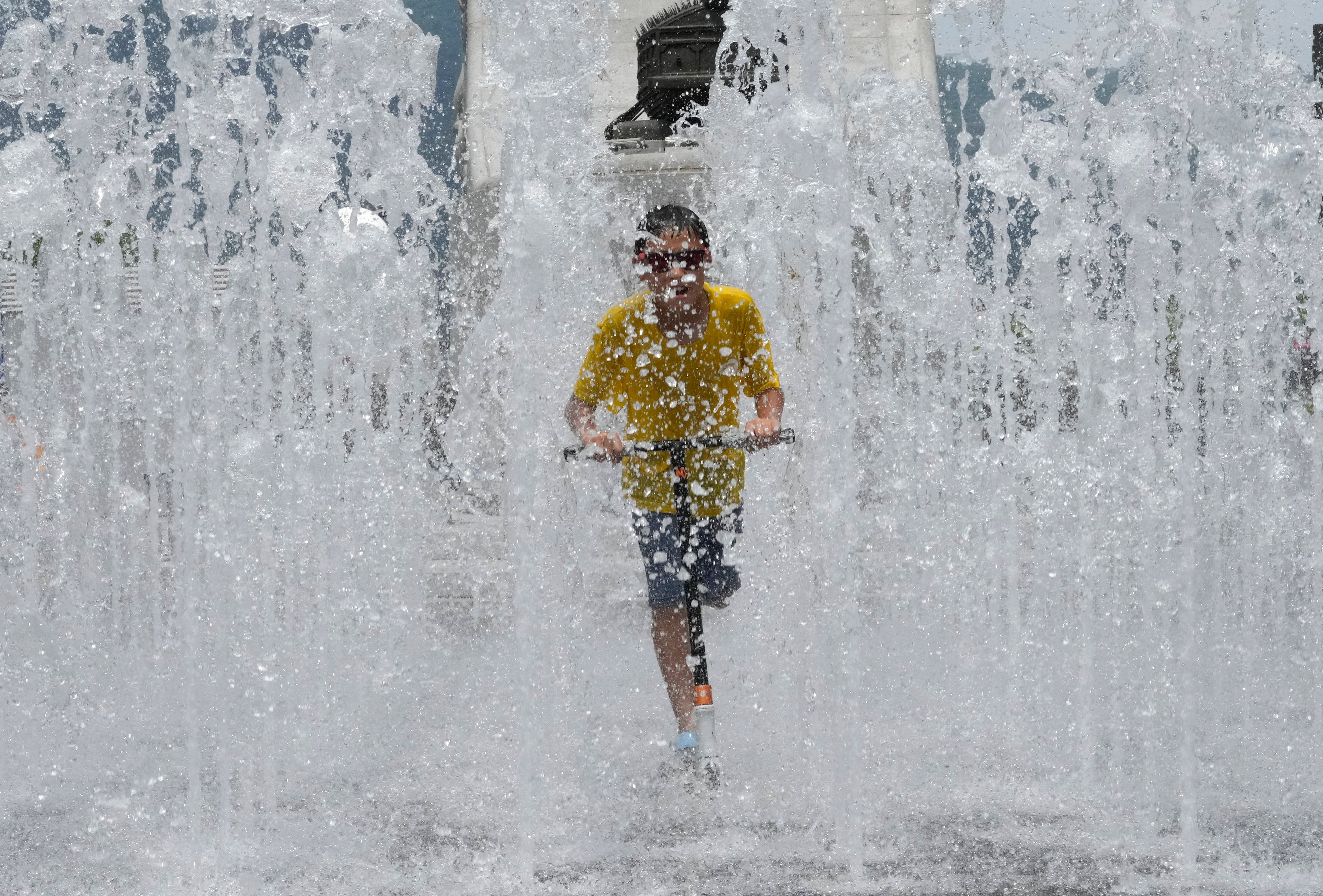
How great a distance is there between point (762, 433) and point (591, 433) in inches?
16.3

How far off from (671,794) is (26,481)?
8.11 m

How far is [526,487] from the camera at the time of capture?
A: 166 inches

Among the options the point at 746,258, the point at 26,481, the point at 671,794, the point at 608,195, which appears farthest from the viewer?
the point at 608,195

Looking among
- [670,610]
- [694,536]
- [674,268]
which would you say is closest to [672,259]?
[674,268]

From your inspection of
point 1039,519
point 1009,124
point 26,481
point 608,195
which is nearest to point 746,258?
point 1009,124

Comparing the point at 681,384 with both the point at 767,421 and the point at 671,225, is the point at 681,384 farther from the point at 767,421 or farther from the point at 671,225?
the point at 671,225

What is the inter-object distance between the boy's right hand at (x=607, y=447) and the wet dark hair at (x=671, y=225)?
0.48m

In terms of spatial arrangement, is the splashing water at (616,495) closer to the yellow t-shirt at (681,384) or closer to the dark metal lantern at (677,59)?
the yellow t-shirt at (681,384)

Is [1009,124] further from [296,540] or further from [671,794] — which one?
[671,794]

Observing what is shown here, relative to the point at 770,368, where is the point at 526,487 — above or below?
below

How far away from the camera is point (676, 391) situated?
400 centimetres

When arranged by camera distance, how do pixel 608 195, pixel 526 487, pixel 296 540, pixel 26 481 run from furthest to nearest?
pixel 608 195, pixel 26 481, pixel 296 540, pixel 526 487

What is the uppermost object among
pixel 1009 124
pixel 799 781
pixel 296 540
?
pixel 1009 124

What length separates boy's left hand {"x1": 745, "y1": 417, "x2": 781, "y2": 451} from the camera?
377 centimetres
